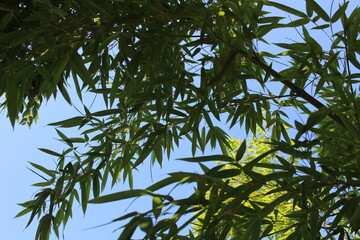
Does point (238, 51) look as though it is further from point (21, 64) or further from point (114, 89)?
point (21, 64)

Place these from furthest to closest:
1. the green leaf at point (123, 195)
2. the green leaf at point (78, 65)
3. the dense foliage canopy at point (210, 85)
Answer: the green leaf at point (78, 65)
the dense foliage canopy at point (210, 85)
the green leaf at point (123, 195)

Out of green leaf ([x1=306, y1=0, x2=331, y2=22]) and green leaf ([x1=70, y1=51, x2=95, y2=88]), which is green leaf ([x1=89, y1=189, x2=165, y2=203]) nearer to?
→ green leaf ([x1=70, y1=51, x2=95, y2=88])

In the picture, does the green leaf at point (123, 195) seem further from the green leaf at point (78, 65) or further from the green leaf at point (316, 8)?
the green leaf at point (316, 8)

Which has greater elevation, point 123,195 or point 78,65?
point 78,65

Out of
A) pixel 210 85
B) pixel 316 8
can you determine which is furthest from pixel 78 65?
pixel 316 8

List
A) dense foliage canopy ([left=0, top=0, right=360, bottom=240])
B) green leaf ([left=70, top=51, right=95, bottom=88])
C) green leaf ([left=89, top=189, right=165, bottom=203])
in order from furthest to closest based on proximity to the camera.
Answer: green leaf ([left=70, top=51, right=95, bottom=88])
dense foliage canopy ([left=0, top=0, right=360, bottom=240])
green leaf ([left=89, top=189, right=165, bottom=203])

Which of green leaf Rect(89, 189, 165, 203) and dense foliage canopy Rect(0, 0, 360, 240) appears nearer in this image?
green leaf Rect(89, 189, 165, 203)

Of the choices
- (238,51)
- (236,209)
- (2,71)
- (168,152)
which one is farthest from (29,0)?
(236,209)

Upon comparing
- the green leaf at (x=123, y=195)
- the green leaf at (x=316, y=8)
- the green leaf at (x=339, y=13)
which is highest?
the green leaf at (x=316, y=8)

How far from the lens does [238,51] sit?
4.38 ft

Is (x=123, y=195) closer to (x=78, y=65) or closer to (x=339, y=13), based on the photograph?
(x=78, y=65)

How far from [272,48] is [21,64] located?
115 centimetres

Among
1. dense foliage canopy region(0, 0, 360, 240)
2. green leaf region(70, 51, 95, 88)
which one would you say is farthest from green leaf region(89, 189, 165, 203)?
green leaf region(70, 51, 95, 88)

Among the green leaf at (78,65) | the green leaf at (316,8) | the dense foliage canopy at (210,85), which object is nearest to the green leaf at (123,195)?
the dense foliage canopy at (210,85)
